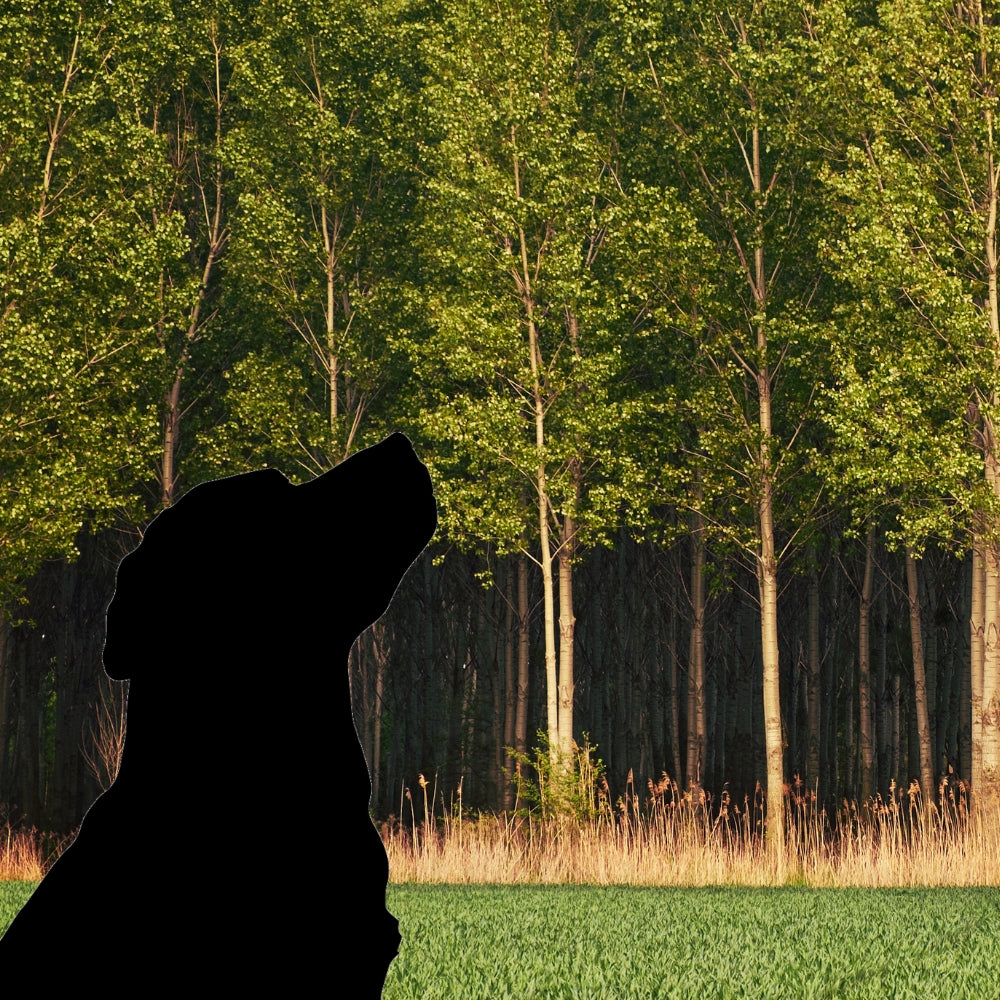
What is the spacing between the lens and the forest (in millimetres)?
20344

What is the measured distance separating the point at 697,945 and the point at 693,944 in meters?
0.07

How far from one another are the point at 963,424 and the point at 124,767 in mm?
19844

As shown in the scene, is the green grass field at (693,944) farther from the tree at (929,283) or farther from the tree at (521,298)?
the tree at (521,298)

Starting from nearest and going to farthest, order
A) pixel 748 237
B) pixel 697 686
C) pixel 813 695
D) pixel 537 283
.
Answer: pixel 748 237 < pixel 537 283 < pixel 697 686 < pixel 813 695

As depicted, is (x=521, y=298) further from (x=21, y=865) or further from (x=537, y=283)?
(x=21, y=865)

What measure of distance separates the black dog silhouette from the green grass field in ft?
20.5

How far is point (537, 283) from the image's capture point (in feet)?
76.0

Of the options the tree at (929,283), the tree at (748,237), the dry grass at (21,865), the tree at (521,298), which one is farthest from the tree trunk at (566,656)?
the dry grass at (21,865)

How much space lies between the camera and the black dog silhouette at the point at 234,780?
1616 mm

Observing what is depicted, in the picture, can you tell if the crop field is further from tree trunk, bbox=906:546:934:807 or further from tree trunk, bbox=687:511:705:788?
tree trunk, bbox=687:511:705:788

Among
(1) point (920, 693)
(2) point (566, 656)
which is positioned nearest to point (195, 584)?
(2) point (566, 656)

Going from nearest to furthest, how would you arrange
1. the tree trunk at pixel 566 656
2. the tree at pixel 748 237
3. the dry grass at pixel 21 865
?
the dry grass at pixel 21 865, the tree trunk at pixel 566 656, the tree at pixel 748 237

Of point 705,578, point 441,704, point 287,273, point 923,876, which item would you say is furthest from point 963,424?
point 441,704

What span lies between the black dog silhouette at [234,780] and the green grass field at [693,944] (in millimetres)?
6235
